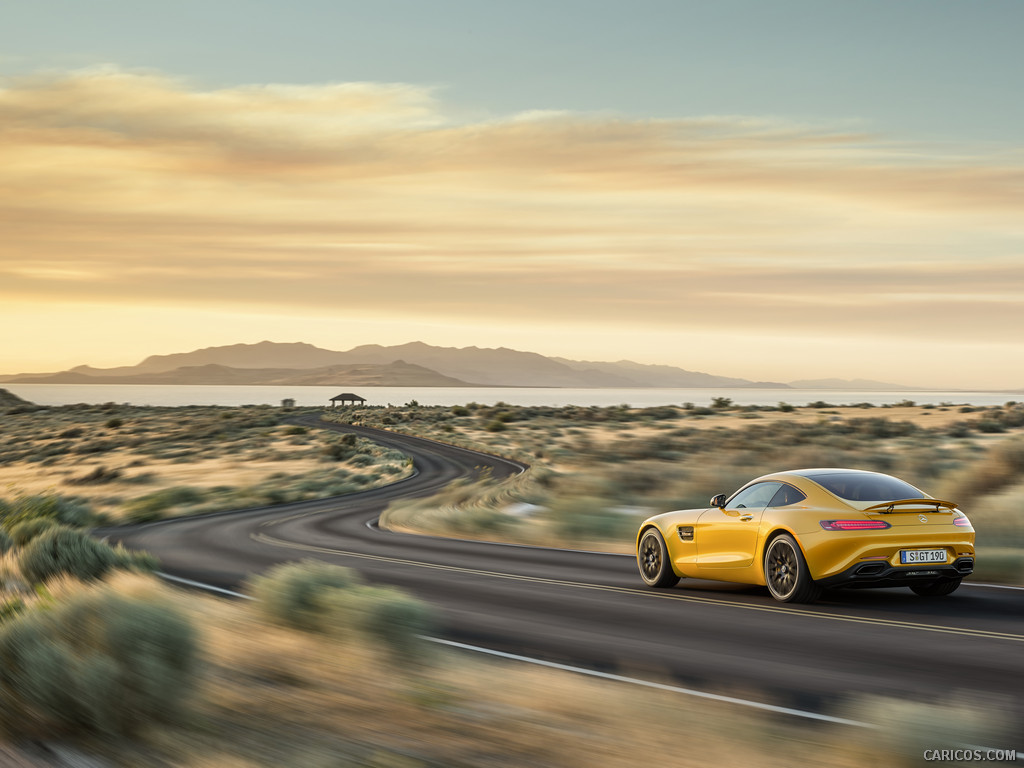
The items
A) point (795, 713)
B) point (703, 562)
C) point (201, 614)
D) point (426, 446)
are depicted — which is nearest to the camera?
point (795, 713)

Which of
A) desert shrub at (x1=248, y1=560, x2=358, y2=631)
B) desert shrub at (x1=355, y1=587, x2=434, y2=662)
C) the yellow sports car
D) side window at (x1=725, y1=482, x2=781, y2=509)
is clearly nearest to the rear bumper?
the yellow sports car

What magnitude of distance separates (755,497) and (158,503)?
3128cm

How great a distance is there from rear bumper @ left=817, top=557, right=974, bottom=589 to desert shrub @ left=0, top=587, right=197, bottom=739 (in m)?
6.96

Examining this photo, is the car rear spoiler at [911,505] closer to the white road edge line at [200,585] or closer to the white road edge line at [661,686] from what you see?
the white road edge line at [661,686]

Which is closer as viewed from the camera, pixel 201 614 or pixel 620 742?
pixel 620 742

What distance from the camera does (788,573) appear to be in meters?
11.7

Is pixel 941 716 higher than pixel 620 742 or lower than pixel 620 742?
higher

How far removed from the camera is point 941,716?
5.54m

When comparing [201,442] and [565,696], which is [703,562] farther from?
[201,442]

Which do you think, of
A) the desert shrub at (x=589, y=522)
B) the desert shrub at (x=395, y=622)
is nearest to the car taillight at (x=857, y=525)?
the desert shrub at (x=395, y=622)

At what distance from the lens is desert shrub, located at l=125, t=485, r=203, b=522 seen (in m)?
35.6

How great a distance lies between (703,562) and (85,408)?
187085 mm

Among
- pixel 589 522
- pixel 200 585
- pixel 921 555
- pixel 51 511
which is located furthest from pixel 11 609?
pixel 51 511

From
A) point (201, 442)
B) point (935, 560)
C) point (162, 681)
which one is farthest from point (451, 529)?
point (201, 442)
